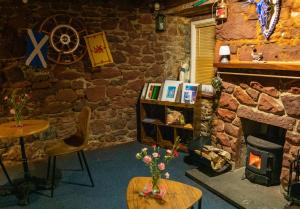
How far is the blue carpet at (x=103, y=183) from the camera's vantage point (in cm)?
249

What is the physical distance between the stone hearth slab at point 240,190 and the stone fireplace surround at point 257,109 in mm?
167

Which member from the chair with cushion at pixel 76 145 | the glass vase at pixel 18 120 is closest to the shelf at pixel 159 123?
the chair with cushion at pixel 76 145

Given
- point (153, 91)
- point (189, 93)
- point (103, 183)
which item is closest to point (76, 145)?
point (103, 183)

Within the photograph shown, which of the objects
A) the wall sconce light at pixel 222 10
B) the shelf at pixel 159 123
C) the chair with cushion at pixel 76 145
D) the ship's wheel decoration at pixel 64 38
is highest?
the wall sconce light at pixel 222 10

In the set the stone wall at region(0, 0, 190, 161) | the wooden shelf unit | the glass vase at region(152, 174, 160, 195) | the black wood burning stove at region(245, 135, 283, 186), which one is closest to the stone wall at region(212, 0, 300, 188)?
the black wood burning stove at region(245, 135, 283, 186)

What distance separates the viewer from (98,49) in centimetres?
367

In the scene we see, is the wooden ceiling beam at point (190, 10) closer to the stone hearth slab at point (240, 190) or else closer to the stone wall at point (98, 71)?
the stone wall at point (98, 71)

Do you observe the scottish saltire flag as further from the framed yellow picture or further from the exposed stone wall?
the exposed stone wall

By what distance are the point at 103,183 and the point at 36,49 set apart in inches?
74.3

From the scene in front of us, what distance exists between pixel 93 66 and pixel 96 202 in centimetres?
193

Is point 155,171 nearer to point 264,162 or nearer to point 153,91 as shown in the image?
point 264,162

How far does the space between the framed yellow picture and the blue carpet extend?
52.4 inches

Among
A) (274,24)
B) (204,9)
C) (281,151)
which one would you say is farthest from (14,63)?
(281,151)

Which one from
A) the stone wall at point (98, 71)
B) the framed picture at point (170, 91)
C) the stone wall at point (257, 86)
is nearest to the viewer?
the stone wall at point (257, 86)
